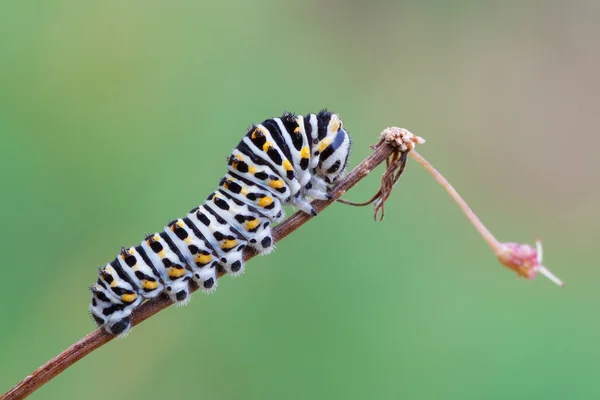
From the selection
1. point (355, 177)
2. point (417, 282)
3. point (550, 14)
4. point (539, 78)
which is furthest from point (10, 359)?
point (550, 14)

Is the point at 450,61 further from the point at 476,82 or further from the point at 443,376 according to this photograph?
the point at 443,376

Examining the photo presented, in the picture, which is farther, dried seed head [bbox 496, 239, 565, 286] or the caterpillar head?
the caterpillar head

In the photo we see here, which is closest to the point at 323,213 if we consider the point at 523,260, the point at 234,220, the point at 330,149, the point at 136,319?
the point at 330,149

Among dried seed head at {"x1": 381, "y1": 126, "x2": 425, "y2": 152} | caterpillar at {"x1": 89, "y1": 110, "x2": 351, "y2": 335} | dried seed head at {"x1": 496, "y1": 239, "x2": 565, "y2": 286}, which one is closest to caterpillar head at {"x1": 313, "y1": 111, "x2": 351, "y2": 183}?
caterpillar at {"x1": 89, "y1": 110, "x2": 351, "y2": 335}

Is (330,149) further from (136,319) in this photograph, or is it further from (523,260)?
(523,260)

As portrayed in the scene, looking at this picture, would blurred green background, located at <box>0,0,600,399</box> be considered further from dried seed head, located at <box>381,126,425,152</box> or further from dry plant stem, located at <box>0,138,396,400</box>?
dried seed head, located at <box>381,126,425,152</box>

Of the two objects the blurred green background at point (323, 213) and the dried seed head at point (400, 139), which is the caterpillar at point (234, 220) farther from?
the blurred green background at point (323, 213)

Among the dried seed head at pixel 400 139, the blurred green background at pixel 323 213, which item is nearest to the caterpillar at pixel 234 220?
the dried seed head at pixel 400 139
